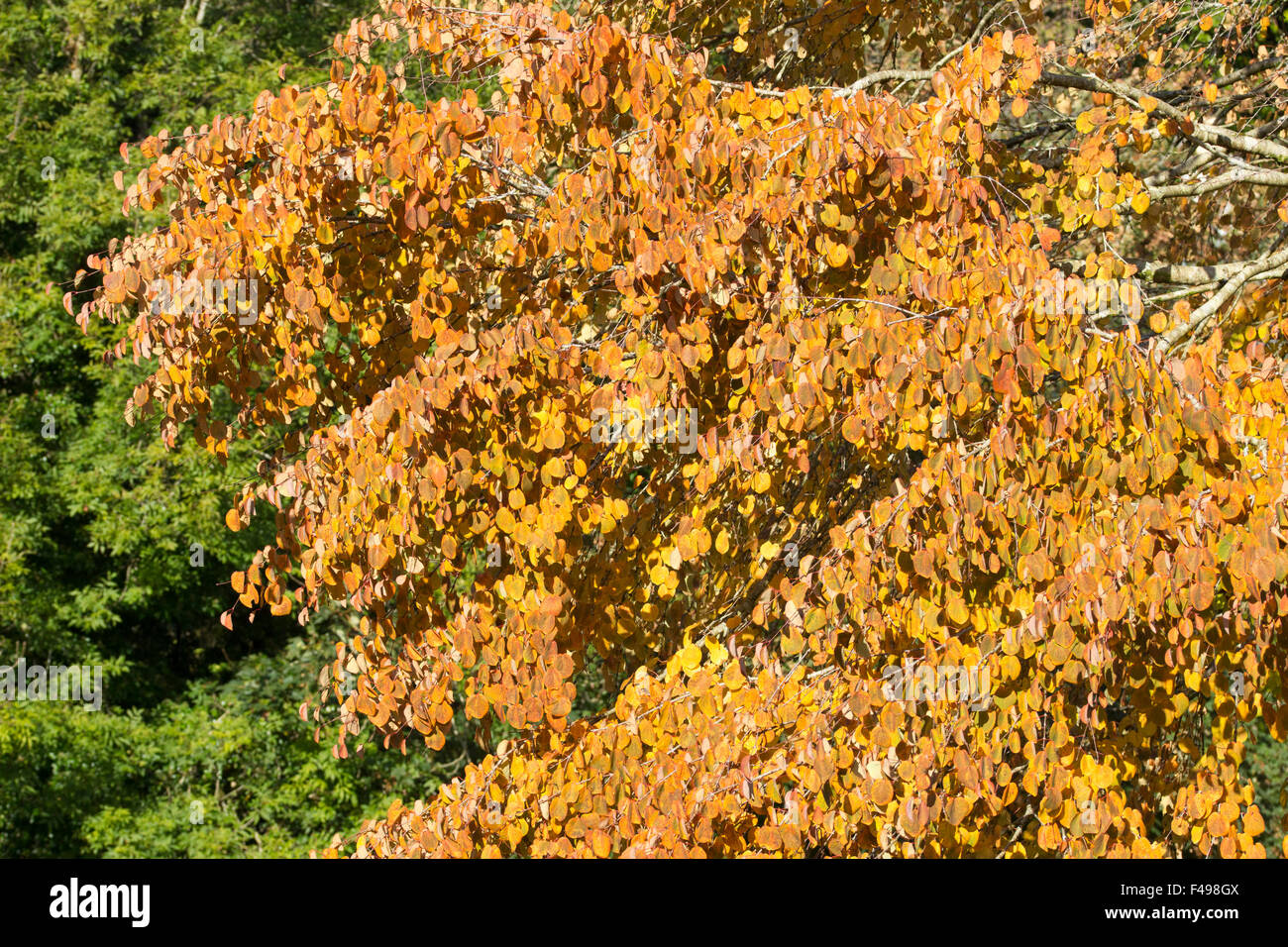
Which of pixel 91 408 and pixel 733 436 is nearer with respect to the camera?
pixel 733 436

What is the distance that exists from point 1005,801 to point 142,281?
270 centimetres

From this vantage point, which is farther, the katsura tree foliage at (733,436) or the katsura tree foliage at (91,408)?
the katsura tree foliage at (91,408)

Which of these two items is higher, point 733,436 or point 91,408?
point 733,436

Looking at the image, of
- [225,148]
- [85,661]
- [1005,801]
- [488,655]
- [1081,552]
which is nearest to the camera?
[1081,552]

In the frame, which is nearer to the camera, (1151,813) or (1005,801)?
(1005,801)

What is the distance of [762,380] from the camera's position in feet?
11.1

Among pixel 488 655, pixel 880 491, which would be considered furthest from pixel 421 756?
pixel 488 655

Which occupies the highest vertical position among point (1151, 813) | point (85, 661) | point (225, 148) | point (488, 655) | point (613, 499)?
point (225, 148)

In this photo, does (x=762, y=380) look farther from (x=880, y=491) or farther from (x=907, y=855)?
(x=880, y=491)

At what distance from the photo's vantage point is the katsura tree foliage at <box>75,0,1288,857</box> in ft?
9.89

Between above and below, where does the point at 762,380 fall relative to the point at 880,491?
above

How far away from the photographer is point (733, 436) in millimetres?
3490

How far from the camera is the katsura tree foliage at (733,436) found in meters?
3.02

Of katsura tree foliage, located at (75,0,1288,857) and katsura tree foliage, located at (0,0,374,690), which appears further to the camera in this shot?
katsura tree foliage, located at (0,0,374,690)
